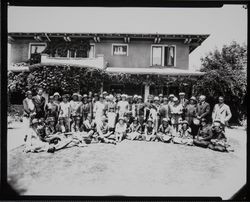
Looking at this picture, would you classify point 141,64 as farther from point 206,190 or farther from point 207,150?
point 206,190

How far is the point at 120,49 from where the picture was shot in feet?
14.0

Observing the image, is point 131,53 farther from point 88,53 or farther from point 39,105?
point 39,105

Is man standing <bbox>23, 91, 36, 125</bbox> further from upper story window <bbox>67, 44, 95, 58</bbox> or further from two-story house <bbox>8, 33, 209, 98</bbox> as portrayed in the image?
upper story window <bbox>67, 44, 95, 58</bbox>

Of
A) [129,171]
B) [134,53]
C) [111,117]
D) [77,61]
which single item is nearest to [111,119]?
[111,117]

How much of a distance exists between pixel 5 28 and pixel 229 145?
3950mm

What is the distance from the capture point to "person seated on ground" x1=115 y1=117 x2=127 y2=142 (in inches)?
154

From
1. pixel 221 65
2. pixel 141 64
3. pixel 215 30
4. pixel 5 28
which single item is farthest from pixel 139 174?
pixel 5 28

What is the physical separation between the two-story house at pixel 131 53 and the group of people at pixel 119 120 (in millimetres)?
271

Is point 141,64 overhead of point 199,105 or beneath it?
overhead

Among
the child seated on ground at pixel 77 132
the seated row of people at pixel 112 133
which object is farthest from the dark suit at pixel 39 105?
the child seated on ground at pixel 77 132

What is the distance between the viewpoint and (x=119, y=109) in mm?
4086

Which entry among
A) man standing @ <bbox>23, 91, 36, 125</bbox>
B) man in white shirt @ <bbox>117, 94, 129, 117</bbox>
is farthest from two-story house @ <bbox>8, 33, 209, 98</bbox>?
man standing @ <bbox>23, 91, 36, 125</bbox>

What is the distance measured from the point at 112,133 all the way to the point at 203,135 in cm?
150

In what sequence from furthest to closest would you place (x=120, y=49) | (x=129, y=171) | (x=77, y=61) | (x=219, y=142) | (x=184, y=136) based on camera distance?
(x=120, y=49), (x=77, y=61), (x=184, y=136), (x=219, y=142), (x=129, y=171)
